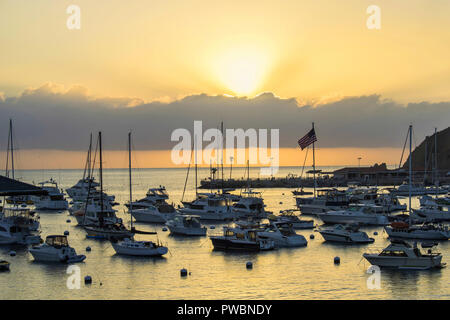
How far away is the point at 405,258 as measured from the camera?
38.1 m

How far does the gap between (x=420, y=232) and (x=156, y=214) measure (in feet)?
→ 115

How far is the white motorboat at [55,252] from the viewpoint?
41.4 m

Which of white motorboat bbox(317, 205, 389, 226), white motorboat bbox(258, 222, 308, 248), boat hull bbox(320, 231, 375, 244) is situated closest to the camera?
white motorboat bbox(258, 222, 308, 248)

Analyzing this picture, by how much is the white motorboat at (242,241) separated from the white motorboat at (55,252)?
12.2m

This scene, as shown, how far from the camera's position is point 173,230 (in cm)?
5847

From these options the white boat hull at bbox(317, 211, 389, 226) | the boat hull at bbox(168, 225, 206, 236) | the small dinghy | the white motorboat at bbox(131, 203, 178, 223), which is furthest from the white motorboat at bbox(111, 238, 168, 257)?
the white boat hull at bbox(317, 211, 389, 226)

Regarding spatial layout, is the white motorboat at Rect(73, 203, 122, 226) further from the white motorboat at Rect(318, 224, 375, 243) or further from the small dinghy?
the white motorboat at Rect(318, 224, 375, 243)

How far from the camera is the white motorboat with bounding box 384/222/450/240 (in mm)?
52062

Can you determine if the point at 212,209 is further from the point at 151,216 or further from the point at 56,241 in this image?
the point at 56,241

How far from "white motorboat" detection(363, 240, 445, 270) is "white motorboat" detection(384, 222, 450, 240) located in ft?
45.0

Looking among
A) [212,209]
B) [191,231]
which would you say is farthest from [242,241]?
[212,209]

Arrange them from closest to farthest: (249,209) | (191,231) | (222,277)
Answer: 1. (222,277)
2. (191,231)
3. (249,209)
